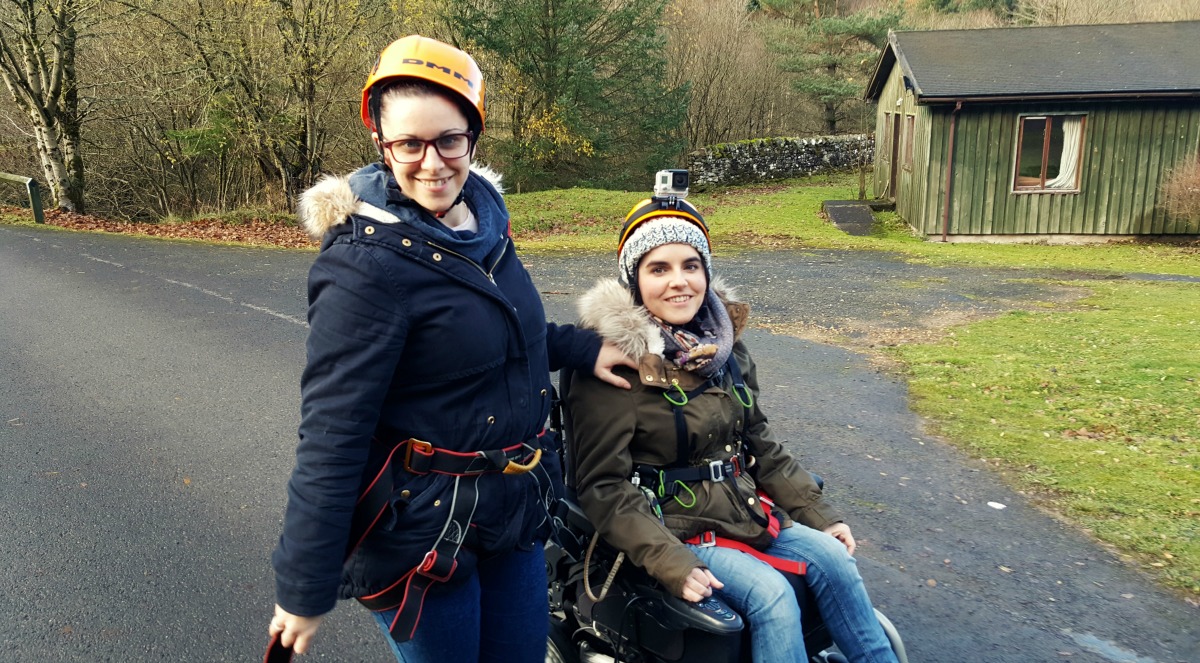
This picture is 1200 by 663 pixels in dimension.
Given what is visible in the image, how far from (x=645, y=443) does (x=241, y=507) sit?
2.86 meters

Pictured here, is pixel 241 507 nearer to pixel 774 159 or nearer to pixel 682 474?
pixel 682 474

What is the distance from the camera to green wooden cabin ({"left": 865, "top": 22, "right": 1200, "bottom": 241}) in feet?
58.3

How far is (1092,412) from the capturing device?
6.36m

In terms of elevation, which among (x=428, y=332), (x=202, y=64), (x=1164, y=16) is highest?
(x=1164, y=16)

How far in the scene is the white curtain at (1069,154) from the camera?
18016 millimetres

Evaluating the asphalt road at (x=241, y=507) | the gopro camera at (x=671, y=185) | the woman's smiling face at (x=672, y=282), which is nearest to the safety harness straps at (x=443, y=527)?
the woman's smiling face at (x=672, y=282)

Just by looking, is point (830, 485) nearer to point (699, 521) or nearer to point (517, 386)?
point (699, 521)

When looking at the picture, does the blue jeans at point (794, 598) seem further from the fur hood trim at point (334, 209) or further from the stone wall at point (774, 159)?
the stone wall at point (774, 159)

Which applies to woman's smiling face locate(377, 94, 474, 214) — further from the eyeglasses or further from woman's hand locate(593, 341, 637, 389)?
woman's hand locate(593, 341, 637, 389)

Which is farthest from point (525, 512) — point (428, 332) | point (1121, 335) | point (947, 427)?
point (1121, 335)

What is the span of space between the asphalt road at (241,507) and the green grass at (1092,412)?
0.86 ft

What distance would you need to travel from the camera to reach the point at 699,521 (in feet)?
9.27

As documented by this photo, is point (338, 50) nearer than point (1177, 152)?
No

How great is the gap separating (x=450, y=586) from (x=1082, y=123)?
19.3m
